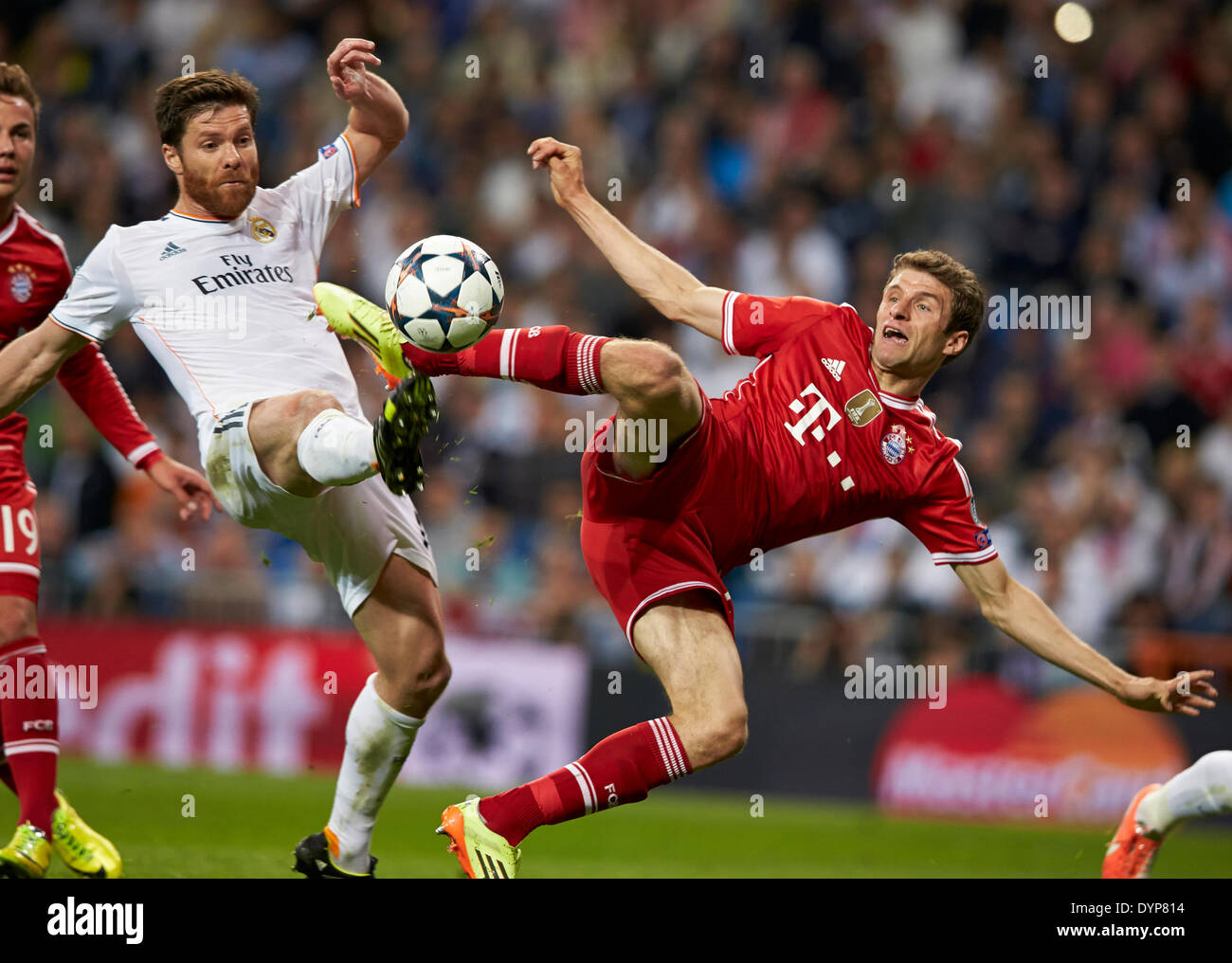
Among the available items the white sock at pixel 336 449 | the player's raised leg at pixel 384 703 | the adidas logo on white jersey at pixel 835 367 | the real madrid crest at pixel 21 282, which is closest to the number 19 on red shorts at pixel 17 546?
the real madrid crest at pixel 21 282

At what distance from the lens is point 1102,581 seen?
37.4 feet

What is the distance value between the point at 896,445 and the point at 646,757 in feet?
5.38

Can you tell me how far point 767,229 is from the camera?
13125 mm

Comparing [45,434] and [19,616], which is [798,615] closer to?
[45,434]

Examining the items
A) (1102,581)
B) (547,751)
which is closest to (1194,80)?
(1102,581)

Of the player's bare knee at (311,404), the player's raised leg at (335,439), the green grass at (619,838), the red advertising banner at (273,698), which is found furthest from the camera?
the red advertising banner at (273,698)

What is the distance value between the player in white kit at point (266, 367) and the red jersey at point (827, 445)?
140 centimetres

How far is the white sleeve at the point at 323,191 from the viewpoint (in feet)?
20.8

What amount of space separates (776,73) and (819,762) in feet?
22.5

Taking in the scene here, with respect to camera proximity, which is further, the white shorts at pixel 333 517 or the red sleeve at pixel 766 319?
the red sleeve at pixel 766 319

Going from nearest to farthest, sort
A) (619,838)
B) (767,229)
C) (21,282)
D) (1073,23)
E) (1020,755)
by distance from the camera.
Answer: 1. (21,282)
2. (619,838)
3. (1020,755)
4. (767,229)
5. (1073,23)

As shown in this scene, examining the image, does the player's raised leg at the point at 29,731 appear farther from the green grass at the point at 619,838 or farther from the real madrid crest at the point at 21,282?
the real madrid crest at the point at 21,282

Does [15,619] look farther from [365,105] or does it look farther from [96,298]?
[365,105]

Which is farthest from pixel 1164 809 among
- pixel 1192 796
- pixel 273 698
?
pixel 273 698
